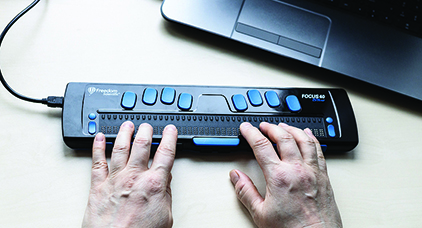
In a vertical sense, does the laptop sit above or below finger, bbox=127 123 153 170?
above

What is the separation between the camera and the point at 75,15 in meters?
0.57

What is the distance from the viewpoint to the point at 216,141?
45 cm

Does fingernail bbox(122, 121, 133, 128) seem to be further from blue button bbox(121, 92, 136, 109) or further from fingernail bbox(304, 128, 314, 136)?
fingernail bbox(304, 128, 314, 136)

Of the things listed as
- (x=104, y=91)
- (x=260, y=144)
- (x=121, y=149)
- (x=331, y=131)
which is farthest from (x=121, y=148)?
(x=331, y=131)

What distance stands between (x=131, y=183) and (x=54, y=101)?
195 mm

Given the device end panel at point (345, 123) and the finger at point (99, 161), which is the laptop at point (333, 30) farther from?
the finger at point (99, 161)

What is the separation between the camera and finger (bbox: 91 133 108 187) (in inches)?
16.9

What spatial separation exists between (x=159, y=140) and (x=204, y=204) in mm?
118

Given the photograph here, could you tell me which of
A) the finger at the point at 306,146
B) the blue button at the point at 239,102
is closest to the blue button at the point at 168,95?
the blue button at the point at 239,102

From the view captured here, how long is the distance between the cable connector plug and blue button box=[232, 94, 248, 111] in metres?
0.28

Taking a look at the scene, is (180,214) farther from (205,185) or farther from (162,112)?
(162,112)

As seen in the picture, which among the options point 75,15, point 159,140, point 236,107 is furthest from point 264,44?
point 75,15

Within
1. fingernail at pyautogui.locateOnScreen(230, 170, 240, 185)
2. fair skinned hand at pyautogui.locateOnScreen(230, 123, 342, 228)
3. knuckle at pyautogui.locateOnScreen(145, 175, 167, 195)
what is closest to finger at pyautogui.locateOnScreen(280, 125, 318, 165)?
fair skinned hand at pyautogui.locateOnScreen(230, 123, 342, 228)

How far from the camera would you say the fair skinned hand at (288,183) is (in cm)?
41
